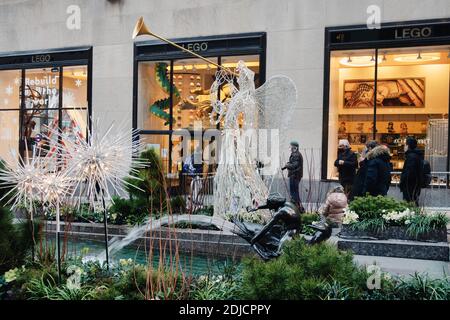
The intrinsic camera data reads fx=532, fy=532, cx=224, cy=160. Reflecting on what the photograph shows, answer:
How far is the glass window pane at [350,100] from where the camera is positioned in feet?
50.3

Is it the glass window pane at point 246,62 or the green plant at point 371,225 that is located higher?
the glass window pane at point 246,62

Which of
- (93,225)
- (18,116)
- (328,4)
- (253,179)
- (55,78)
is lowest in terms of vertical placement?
(93,225)

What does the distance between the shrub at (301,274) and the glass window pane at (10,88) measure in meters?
18.3

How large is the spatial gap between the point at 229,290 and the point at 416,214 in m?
5.13

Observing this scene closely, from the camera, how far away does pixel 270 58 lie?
52.8ft

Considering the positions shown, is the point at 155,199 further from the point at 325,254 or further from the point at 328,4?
the point at 328,4

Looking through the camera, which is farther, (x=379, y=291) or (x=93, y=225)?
(x=93, y=225)

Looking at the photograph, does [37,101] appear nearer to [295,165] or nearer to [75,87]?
[75,87]

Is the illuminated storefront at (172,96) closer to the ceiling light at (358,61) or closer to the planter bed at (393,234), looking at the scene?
the ceiling light at (358,61)

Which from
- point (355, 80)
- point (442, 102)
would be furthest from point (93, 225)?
point (442, 102)

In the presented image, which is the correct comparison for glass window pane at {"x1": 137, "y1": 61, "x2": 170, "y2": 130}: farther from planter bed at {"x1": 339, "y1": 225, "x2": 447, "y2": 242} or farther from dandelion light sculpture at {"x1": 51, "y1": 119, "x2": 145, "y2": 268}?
dandelion light sculpture at {"x1": 51, "y1": 119, "x2": 145, "y2": 268}

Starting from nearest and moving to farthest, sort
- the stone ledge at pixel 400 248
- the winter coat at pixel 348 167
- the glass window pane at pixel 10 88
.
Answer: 1. the stone ledge at pixel 400 248
2. the winter coat at pixel 348 167
3. the glass window pane at pixel 10 88

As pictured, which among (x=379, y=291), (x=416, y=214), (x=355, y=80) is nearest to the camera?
(x=379, y=291)

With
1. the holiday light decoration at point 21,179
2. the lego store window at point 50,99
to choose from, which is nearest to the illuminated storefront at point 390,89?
the lego store window at point 50,99
